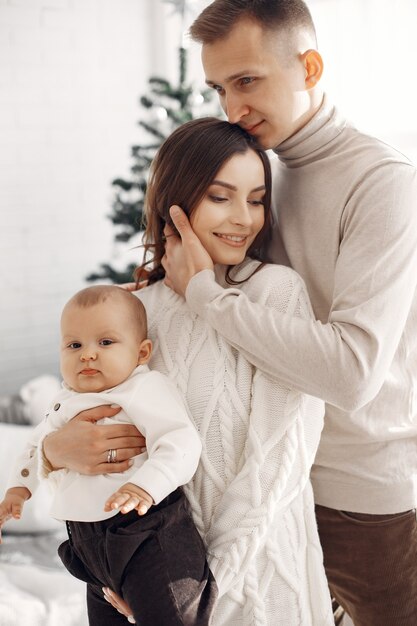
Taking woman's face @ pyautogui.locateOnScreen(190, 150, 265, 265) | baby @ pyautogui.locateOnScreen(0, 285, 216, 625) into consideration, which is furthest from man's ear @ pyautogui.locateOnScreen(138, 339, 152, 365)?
woman's face @ pyautogui.locateOnScreen(190, 150, 265, 265)

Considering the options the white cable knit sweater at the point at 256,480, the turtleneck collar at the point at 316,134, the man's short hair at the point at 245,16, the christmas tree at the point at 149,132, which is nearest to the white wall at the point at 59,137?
the christmas tree at the point at 149,132

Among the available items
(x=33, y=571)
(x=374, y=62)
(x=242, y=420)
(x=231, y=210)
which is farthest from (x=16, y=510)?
(x=374, y=62)

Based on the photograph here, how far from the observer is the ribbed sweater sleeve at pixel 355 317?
4.17 feet

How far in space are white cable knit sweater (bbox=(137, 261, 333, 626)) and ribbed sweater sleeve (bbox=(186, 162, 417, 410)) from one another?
0.20 feet

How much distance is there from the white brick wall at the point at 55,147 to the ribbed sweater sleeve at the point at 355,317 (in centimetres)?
312

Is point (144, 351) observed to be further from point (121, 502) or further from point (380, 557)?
point (380, 557)

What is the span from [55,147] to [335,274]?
3465 mm

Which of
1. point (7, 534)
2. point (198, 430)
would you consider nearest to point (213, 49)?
point (198, 430)

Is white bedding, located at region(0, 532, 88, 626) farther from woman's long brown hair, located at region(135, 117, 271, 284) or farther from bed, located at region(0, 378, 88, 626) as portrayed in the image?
woman's long brown hair, located at region(135, 117, 271, 284)

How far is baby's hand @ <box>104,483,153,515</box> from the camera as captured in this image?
3.76 ft

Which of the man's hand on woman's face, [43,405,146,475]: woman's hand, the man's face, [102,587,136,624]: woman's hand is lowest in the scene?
[102,587,136,624]: woman's hand

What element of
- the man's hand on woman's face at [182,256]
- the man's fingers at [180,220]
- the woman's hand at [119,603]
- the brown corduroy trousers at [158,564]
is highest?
the man's fingers at [180,220]

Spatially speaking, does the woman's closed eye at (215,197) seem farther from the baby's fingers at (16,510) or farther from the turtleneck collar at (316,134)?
the baby's fingers at (16,510)

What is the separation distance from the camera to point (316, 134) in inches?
60.4
